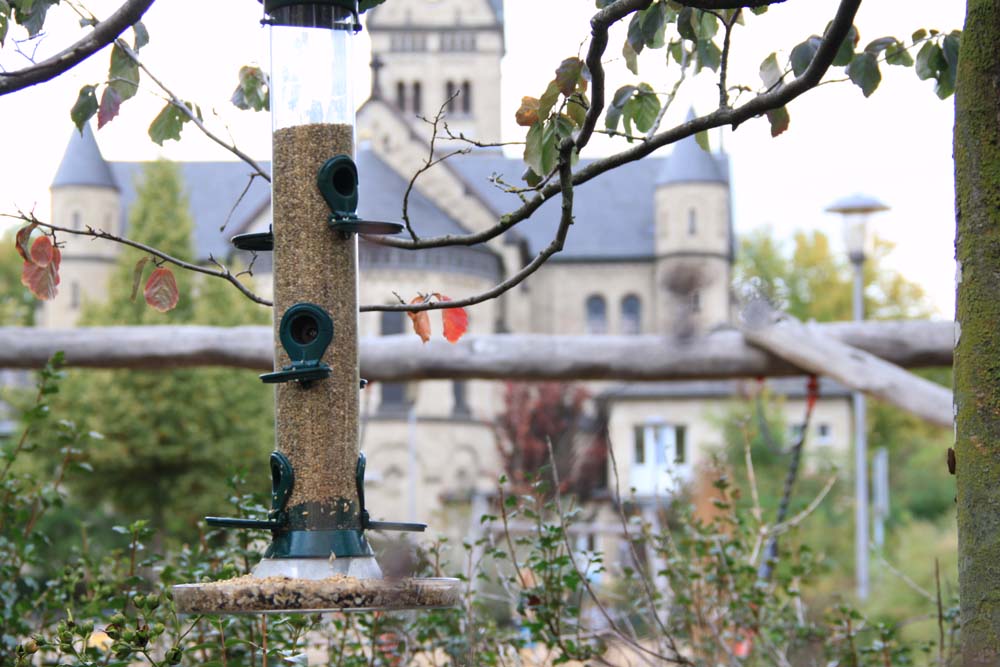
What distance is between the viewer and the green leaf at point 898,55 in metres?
4.14

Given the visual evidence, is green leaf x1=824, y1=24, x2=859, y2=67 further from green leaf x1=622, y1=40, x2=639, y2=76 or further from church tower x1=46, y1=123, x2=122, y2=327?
church tower x1=46, y1=123, x2=122, y2=327

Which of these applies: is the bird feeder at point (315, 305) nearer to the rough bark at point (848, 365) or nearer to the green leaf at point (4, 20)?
the green leaf at point (4, 20)

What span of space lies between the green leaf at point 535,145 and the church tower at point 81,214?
49.6m

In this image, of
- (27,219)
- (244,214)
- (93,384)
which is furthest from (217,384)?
(27,219)

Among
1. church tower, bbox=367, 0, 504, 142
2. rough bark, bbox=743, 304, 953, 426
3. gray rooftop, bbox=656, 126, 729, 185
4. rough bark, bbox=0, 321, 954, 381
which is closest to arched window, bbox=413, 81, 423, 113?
church tower, bbox=367, 0, 504, 142

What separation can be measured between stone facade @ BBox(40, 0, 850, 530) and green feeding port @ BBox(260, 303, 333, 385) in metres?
33.4

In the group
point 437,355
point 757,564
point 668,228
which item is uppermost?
point 668,228

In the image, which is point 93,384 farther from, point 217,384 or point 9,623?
point 9,623

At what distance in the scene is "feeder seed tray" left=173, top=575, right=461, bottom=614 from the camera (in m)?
2.81

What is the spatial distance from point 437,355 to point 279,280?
200 inches

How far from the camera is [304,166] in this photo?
11.5 feet

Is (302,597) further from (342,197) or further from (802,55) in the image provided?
(802,55)

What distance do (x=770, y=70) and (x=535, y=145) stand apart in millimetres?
756

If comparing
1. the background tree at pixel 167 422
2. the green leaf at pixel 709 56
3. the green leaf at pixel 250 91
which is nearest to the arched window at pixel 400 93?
the background tree at pixel 167 422
